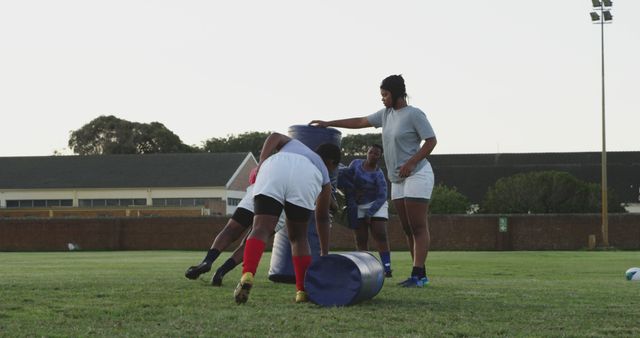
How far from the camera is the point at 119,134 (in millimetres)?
114625

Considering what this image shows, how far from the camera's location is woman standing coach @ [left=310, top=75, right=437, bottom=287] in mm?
9523

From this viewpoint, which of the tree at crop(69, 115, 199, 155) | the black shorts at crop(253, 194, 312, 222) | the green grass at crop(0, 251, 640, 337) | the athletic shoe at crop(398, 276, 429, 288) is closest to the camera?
the green grass at crop(0, 251, 640, 337)

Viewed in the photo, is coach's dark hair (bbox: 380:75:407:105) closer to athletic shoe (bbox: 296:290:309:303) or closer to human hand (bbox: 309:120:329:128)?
human hand (bbox: 309:120:329:128)

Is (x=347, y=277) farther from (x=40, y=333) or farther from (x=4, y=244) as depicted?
(x=4, y=244)

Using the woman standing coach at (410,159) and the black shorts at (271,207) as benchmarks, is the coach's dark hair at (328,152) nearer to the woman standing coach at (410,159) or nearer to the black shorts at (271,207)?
the woman standing coach at (410,159)

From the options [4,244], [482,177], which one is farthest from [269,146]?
[482,177]

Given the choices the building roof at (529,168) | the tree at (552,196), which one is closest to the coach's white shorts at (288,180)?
the tree at (552,196)

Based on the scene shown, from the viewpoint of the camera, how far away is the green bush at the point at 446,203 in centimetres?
7738

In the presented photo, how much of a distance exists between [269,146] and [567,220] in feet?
145

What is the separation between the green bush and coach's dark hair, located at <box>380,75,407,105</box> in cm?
6733

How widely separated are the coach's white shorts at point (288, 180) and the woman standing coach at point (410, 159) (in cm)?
166

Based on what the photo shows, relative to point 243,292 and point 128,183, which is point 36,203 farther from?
point 243,292

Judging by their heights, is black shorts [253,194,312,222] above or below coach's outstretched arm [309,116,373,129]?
below

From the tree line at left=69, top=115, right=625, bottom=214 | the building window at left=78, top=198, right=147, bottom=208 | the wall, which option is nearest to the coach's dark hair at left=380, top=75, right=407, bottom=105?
the wall
